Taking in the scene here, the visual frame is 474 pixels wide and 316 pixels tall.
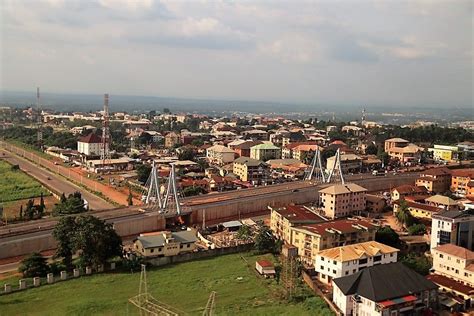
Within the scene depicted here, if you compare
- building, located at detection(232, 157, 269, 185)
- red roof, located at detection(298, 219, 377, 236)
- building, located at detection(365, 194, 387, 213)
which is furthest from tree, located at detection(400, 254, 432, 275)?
building, located at detection(232, 157, 269, 185)

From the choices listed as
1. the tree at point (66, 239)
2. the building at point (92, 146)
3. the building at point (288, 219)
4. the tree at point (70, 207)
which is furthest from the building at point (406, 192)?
the building at point (92, 146)

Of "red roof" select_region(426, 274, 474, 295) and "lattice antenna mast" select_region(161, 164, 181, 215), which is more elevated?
"lattice antenna mast" select_region(161, 164, 181, 215)

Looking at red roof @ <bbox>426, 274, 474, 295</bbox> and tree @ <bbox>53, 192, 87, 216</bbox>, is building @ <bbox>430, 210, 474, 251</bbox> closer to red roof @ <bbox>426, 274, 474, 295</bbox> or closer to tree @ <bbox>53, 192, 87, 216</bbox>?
red roof @ <bbox>426, 274, 474, 295</bbox>

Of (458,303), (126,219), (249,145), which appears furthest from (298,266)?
(249,145)

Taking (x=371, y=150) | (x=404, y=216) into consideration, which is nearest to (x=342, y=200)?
(x=404, y=216)

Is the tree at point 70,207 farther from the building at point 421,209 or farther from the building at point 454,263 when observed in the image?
the building at point 454,263

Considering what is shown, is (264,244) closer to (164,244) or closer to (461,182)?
(164,244)

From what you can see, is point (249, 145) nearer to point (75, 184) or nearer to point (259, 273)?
point (75, 184)
